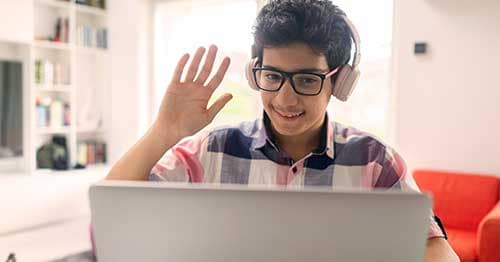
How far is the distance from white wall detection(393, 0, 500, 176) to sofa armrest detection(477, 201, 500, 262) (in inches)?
33.0

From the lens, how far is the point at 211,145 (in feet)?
3.61

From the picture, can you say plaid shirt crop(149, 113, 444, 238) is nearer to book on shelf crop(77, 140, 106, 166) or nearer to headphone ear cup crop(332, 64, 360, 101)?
headphone ear cup crop(332, 64, 360, 101)

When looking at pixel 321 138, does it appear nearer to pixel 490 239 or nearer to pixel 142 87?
pixel 490 239

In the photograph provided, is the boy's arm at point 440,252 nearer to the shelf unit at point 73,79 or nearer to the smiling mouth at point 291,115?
the smiling mouth at point 291,115

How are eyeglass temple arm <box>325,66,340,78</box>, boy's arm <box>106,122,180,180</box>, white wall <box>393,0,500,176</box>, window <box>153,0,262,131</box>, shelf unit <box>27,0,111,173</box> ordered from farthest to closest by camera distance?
shelf unit <box>27,0,111,173</box>, window <box>153,0,262,131</box>, white wall <box>393,0,500,176</box>, eyeglass temple arm <box>325,66,340,78</box>, boy's arm <box>106,122,180,180</box>

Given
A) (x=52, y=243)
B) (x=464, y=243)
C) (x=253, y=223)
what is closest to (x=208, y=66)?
(x=253, y=223)

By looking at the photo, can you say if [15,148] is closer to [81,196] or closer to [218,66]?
[81,196]

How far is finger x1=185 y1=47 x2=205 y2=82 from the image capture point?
1.04 meters

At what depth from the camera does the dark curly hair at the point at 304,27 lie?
99cm

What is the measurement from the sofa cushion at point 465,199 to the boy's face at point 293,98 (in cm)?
235

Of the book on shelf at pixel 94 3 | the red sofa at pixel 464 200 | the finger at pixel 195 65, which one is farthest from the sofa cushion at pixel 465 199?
the book on shelf at pixel 94 3

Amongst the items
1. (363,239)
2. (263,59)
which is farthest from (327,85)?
(363,239)

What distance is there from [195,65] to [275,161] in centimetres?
28

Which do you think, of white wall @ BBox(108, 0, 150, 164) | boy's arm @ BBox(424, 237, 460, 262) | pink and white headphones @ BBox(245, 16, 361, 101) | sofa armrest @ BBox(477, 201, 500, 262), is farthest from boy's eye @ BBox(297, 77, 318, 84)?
white wall @ BBox(108, 0, 150, 164)
